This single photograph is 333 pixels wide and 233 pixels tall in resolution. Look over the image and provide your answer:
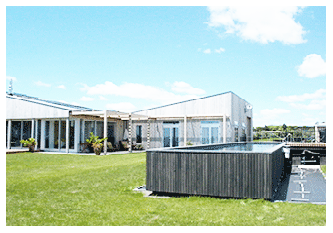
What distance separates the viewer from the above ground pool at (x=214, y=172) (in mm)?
5664

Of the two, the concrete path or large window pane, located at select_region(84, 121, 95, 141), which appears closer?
the concrete path

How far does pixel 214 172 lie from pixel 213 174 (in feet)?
0.16

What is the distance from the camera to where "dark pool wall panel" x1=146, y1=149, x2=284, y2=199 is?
5.66 meters

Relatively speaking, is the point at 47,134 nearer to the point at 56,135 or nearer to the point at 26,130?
the point at 56,135

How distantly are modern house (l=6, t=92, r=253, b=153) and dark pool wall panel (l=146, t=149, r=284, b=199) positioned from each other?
37.6 feet

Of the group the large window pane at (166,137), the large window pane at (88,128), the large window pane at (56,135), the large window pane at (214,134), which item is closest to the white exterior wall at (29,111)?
the large window pane at (56,135)

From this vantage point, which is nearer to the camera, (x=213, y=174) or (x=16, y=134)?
(x=213, y=174)

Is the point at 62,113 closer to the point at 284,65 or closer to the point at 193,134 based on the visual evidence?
the point at 193,134

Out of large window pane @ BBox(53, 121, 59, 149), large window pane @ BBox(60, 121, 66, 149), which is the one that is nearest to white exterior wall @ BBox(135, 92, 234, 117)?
large window pane @ BBox(60, 121, 66, 149)

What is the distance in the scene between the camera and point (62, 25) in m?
12.0

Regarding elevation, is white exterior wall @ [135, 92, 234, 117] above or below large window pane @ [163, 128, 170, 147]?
above

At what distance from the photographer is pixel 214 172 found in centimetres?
595

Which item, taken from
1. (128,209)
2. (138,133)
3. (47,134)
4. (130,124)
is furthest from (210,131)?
(128,209)

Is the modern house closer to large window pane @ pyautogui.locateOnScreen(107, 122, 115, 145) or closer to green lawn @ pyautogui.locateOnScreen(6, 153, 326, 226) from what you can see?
large window pane @ pyautogui.locateOnScreen(107, 122, 115, 145)
